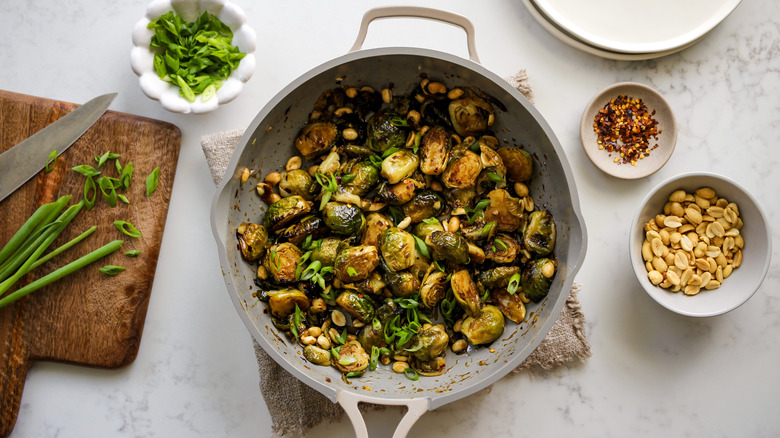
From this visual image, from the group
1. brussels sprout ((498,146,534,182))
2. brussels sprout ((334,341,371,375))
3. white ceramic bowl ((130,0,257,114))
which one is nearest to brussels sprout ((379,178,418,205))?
brussels sprout ((498,146,534,182))

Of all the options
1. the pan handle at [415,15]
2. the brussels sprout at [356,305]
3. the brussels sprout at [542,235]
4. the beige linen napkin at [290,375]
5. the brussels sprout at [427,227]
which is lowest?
the beige linen napkin at [290,375]

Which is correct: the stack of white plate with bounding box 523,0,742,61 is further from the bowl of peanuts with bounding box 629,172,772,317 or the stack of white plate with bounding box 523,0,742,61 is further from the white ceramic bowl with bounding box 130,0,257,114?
the white ceramic bowl with bounding box 130,0,257,114

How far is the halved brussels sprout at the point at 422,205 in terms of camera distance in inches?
93.4

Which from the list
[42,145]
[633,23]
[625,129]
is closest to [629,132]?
[625,129]

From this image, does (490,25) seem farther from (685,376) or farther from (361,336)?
(685,376)

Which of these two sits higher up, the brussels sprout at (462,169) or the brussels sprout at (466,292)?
the brussels sprout at (462,169)

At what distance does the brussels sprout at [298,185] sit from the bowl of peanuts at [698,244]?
4.29 feet

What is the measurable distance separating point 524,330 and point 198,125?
1.63 m

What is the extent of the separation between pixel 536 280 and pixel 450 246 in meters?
0.36

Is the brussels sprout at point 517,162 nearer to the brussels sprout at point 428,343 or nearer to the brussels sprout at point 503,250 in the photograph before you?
the brussels sprout at point 503,250

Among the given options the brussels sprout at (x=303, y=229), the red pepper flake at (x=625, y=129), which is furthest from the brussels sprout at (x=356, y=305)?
the red pepper flake at (x=625, y=129)

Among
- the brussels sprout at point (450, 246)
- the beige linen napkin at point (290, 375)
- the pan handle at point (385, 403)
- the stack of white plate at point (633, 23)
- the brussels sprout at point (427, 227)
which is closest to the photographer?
the pan handle at point (385, 403)

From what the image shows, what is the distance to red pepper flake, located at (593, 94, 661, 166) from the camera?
8.25ft

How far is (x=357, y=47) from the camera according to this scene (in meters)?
→ 2.14
